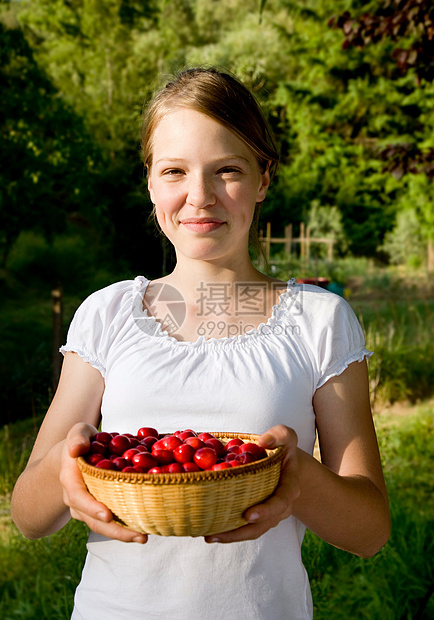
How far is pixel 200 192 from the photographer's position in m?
1.28

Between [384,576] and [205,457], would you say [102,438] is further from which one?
[384,576]

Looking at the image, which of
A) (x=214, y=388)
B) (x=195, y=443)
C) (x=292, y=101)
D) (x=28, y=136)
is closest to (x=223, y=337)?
(x=214, y=388)

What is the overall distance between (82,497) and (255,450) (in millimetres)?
311

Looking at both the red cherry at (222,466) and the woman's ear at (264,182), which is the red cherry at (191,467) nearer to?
the red cherry at (222,466)

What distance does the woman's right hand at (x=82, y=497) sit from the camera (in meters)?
1.01

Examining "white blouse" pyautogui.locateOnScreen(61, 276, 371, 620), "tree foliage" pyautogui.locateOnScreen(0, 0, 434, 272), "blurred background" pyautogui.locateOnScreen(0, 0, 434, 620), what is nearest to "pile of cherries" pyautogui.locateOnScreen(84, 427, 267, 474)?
"white blouse" pyautogui.locateOnScreen(61, 276, 371, 620)

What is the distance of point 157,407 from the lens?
50.6 inches

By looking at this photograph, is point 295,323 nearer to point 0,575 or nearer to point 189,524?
point 189,524

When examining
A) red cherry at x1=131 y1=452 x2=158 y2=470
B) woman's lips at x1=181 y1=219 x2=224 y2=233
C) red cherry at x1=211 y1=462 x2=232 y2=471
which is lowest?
red cherry at x1=131 y1=452 x2=158 y2=470

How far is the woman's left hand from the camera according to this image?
100 cm

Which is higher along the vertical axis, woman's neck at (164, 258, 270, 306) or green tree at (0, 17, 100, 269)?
green tree at (0, 17, 100, 269)

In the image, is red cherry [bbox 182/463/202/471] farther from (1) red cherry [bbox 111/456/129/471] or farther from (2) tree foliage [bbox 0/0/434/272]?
(2) tree foliage [bbox 0/0/434/272]

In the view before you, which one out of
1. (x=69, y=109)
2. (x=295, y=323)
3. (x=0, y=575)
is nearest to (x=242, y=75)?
(x=69, y=109)

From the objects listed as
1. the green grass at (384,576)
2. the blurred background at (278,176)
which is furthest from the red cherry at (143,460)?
the blurred background at (278,176)
